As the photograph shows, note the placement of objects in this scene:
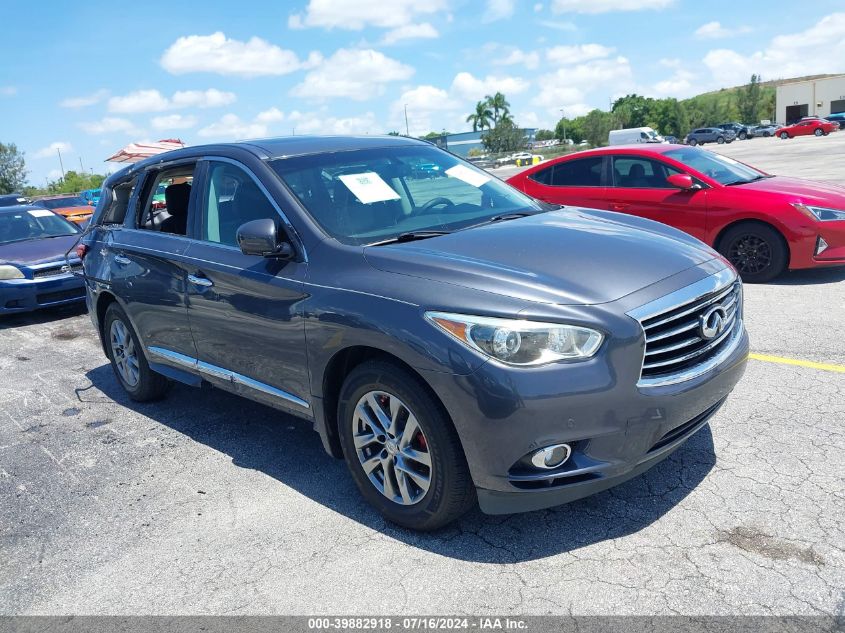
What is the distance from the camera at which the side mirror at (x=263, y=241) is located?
11.8ft

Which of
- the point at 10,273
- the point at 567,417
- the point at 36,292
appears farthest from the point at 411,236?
the point at 10,273

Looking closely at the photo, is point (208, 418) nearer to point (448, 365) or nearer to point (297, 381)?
point (297, 381)

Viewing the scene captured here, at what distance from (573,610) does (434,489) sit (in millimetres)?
760

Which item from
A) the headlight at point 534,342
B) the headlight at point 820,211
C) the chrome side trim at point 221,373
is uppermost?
the headlight at point 534,342

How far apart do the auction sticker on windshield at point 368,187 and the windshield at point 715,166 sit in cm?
528

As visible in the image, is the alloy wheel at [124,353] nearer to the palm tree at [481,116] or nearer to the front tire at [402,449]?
the front tire at [402,449]

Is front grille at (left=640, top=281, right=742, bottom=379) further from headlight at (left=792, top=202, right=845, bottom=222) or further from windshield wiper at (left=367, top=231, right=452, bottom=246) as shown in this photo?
headlight at (left=792, top=202, right=845, bottom=222)

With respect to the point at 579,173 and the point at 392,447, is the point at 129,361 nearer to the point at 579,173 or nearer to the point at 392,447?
the point at 392,447

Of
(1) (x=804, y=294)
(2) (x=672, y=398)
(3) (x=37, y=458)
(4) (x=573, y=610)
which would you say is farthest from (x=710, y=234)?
(3) (x=37, y=458)

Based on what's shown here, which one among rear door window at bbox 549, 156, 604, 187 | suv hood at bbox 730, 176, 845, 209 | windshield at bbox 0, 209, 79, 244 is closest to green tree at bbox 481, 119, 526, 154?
windshield at bbox 0, 209, 79, 244

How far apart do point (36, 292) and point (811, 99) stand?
349 feet

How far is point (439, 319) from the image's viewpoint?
118 inches

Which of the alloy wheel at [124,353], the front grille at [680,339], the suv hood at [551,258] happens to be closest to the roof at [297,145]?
the suv hood at [551,258]

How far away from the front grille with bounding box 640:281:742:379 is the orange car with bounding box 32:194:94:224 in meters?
19.6
